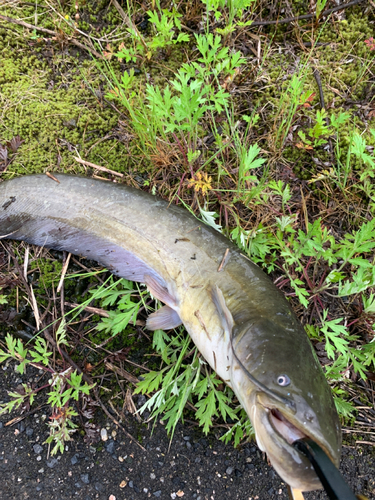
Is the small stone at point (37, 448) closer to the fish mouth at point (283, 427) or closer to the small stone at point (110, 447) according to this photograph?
the small stone at point (110, 447)

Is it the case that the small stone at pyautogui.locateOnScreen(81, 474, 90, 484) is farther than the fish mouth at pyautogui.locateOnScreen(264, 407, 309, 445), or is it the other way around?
the small stone at pyautogui.locateOnScreen(81, 474, 90, 484)

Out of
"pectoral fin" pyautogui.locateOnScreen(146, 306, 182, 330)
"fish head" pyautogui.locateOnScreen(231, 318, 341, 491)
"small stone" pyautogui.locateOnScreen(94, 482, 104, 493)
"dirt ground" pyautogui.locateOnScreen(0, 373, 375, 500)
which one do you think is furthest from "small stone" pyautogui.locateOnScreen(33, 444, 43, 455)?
"fish head" pyautogui.locateOnScreen(231, 318, 341, 491)

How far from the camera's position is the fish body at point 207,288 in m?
1.67

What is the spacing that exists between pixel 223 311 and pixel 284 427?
714 millimetres

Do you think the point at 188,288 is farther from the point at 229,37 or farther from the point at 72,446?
the point at 229,37

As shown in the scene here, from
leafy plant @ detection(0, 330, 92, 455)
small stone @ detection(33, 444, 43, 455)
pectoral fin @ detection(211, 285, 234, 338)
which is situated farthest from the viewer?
small stone @ detection(33, 444, 43, 455)

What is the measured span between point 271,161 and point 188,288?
4.61 feet

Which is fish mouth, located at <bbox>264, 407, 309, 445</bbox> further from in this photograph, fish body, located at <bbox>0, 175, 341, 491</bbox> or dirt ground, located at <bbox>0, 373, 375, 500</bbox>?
dirt ground, located at <bbox>0, 373, 375, 500</bbox>

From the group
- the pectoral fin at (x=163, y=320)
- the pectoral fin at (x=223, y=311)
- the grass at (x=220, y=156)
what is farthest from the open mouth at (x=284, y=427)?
the pectoral fin at (x=163, y=320)

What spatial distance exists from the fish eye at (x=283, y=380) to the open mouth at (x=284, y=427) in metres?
0.14

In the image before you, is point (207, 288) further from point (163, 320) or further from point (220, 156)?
point (220, 156)

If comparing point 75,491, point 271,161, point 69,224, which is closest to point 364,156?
point 271,161

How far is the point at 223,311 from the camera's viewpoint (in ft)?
6.84

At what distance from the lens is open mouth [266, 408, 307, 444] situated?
1672 mm
